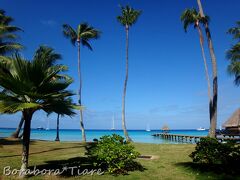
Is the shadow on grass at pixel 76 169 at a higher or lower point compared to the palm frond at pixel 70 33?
lower

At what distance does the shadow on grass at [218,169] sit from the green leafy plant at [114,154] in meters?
2.97

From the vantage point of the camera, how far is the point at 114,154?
11641 millimetres

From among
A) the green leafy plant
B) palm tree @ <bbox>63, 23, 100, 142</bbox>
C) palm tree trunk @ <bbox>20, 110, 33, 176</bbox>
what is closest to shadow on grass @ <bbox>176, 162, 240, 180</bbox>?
the green leafy plant

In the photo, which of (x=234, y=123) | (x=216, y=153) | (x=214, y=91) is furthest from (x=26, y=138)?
(x=234, y=123)

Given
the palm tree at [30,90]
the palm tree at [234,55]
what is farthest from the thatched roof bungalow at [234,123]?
the palm tree at [30,90]

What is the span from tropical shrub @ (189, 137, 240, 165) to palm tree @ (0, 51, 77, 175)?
6383 mm

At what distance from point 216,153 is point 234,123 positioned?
119ft

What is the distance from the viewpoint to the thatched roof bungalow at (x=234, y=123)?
151 ft

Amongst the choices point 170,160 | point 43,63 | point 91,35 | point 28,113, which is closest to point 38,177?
point 28,113

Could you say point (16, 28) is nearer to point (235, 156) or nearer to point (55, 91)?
point (55, 91)

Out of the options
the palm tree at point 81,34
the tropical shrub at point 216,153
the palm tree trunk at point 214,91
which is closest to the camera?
the tropical shrub at point 216,153

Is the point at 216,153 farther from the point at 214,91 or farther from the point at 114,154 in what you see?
the point at 214,91

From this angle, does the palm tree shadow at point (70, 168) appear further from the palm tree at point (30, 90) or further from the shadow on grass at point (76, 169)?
the palm tree at point (30, 90)

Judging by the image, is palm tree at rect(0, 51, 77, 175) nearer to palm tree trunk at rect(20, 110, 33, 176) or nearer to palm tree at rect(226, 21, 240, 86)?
palm tree trunk at rect(20, 110, 33, 176)
